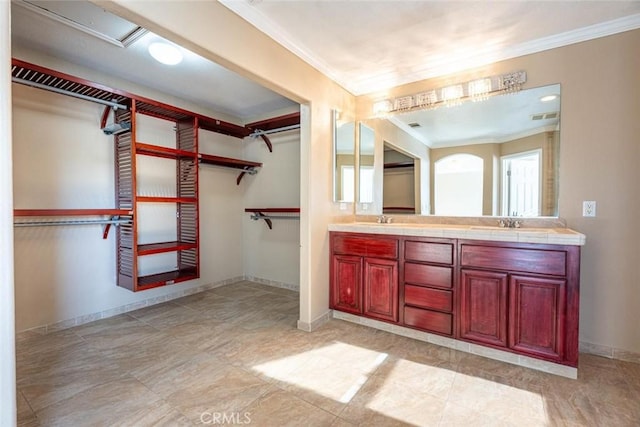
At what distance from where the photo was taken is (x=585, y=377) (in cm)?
194

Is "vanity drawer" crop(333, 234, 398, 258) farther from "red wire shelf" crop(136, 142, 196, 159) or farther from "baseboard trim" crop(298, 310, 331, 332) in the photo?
"red wire shelf" crop(136, 142, 196, 159)

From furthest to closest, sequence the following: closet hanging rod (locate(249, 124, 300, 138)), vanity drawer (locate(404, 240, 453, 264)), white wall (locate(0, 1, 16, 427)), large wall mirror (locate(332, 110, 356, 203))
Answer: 1. closet hanging rod (locate(249, 124, 300, 138))
2. large wall mirror (locate(332, 110, 356, 203))
3. vanity drawer (locate(404, 240, 453, 264))
4. white wall (locate(0, 1, 16, 427))

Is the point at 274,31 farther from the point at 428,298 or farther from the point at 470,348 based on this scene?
the point at 470,348

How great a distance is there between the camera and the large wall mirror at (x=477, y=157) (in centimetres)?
243

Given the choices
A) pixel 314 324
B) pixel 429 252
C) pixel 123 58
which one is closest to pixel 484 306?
pixel 429 252

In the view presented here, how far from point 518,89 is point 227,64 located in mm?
2381

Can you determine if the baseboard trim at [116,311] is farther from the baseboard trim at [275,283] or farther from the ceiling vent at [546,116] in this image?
the ceiling vent at [546,116]

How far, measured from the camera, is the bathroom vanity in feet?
6.38

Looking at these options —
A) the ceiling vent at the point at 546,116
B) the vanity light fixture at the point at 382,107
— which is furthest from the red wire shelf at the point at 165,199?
the ceiling vent at the point at 546,116

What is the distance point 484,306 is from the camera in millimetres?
2205

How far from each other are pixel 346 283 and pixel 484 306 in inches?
47.8

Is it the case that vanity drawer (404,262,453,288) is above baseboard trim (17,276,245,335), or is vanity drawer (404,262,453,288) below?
above

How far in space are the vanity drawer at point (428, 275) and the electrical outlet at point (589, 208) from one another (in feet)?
3.69

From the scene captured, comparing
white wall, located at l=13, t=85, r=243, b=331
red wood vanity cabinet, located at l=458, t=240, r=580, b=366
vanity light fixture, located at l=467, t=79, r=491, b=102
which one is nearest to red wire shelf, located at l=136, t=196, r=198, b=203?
white wall, located at l=13, t=85, r=243, b=331
